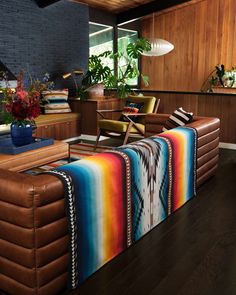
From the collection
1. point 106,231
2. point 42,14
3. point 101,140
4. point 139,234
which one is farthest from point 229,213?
point 42,14

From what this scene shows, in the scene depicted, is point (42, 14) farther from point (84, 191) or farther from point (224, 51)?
point (84, 191)

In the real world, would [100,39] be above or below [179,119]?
above

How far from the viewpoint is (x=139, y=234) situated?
2762 mm

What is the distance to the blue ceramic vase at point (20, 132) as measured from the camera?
3828 mm

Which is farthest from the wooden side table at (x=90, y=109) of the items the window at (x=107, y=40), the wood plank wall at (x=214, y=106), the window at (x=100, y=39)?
the window at (x=100, y=39)

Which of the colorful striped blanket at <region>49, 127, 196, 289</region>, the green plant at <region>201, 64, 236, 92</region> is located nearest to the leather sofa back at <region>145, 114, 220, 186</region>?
the colorful striped blanket at <region>49, 127, 196, 289</region>

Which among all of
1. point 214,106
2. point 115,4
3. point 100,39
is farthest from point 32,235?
point 100,39

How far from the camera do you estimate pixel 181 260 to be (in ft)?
8.09

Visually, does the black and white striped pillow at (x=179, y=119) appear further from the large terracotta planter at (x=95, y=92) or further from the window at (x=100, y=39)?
the window at (x=100, y=39)

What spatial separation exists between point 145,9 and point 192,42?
61.8 inches

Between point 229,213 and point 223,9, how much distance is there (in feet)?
20.6

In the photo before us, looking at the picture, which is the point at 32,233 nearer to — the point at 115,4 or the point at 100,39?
the point at 115,4

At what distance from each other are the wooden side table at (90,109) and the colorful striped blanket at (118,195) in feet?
11.2

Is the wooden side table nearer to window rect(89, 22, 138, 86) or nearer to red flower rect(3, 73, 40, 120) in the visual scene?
window rect(89, 22, 138, 86)
